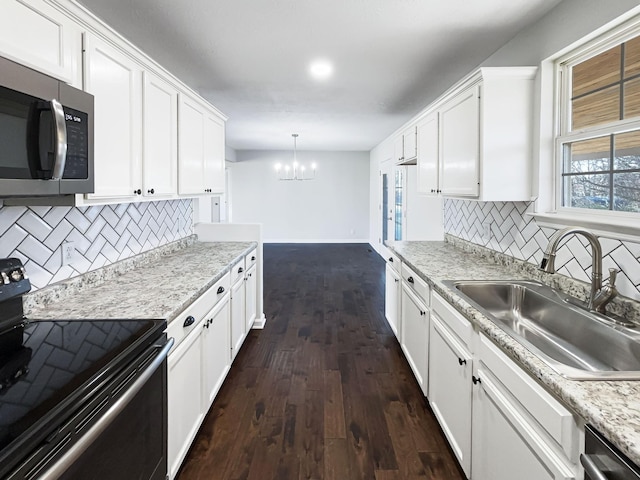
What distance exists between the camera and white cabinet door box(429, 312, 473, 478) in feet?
5.65

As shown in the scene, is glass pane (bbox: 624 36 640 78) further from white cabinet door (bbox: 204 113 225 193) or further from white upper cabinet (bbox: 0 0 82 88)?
white cabinet door (bbox: 204 113 225 193)

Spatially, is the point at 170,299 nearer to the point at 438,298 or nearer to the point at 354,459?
the point at 354,459

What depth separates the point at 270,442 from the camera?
217 cm

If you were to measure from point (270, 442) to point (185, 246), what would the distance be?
1.94m

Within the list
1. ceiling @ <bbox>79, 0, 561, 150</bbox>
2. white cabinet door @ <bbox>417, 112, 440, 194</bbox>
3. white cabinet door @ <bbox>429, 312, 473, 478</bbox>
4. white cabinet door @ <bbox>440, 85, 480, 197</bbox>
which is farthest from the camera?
white cabinet door @ <bbox>417, 112, 440, 194</bbox>

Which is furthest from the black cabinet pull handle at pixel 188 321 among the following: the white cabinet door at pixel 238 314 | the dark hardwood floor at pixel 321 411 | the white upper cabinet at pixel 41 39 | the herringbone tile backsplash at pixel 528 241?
the herringbone tile backsplash at pixel 528 241

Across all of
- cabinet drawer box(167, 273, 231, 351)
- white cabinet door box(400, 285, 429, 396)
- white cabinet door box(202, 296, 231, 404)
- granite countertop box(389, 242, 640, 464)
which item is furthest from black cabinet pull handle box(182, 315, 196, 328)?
white cabinet door box(400, 285, 429, 396)

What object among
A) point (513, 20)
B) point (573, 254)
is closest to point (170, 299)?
point (573, 254)

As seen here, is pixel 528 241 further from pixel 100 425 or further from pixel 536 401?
pixel 100 425

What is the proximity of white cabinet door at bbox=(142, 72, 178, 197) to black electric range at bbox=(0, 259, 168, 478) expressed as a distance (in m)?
0.85

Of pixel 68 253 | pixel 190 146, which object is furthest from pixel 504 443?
pixel 190 146

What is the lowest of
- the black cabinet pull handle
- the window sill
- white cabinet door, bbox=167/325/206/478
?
white cabinet door, bbox=167/325/206/478

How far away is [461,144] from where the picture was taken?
263cm

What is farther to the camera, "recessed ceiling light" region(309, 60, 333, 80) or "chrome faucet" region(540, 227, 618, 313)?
"recessed ceiling light" region(309, 60, 333, 80)
